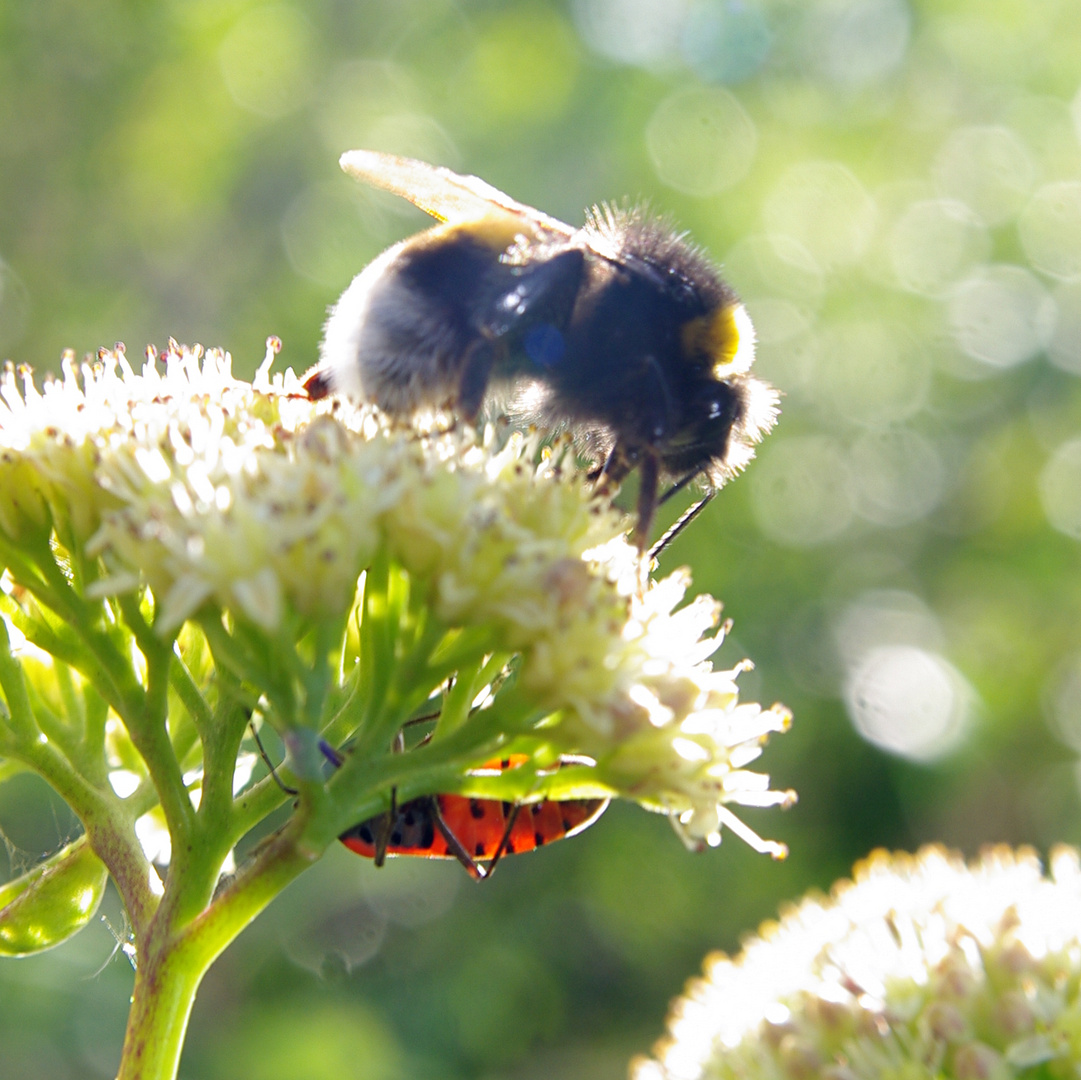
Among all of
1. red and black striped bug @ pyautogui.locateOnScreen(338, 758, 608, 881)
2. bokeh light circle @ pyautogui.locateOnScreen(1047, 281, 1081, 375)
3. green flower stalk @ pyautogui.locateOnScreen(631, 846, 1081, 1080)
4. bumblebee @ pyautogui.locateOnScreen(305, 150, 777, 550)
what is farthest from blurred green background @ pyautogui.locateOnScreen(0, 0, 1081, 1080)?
bumblebee @ pyautogui.locateOnScreen(305, 150, 777, 550)

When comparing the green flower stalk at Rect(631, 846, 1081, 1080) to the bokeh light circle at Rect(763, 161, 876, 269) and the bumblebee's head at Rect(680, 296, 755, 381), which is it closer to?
the bumblebee's head at Rect(680, 296, 755, 381)

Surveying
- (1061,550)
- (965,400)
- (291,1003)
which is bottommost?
(291,1003)

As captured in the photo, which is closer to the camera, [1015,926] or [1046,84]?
[1015,926]

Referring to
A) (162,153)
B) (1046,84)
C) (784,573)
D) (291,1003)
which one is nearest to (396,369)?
(291,1003)

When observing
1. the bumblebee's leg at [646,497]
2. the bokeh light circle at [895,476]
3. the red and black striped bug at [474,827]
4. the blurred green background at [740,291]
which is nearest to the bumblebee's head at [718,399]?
the bumblebee's leg at [646,497]

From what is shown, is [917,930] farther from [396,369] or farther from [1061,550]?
[1061,550]

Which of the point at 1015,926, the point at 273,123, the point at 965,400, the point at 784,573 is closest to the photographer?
the point at 1015,926

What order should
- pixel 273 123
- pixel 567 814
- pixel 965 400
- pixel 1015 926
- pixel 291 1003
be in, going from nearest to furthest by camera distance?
pixel 567 814 < pixel 1015 926 < pixel 291 1003 < pixel 965 400 < pixel 273 123
